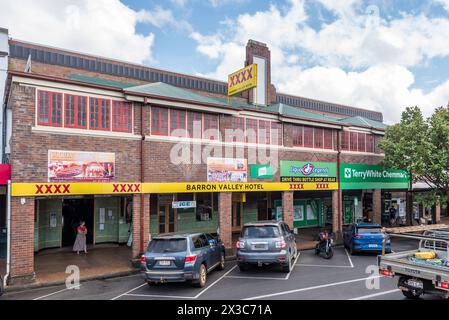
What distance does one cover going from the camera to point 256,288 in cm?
1067

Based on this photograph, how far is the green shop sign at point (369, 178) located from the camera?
21.6 m

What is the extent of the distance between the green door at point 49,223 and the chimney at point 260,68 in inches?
623

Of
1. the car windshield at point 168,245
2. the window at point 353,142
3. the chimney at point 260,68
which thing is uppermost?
the chimney at point 260,68

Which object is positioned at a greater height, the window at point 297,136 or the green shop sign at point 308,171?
the window at point 297,136

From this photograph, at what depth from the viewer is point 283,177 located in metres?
18.8

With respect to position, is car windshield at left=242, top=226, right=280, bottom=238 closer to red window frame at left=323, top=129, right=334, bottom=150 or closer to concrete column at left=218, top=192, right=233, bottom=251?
concrete column at left=218, top=192, right=233, bottom=251

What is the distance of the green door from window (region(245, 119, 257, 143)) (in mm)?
10277

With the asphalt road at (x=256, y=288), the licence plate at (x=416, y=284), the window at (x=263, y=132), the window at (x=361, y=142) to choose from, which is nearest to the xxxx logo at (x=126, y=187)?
the asphalt road at (x=256, y=288)

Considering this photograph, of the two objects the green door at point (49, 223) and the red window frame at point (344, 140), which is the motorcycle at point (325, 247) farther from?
the green door at point (49, 223)

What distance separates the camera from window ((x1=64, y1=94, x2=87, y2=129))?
13117 millimetres

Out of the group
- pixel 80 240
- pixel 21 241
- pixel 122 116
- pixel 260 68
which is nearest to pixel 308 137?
pixel 260 68

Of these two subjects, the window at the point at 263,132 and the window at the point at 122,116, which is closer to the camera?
the window at the point at 122,116

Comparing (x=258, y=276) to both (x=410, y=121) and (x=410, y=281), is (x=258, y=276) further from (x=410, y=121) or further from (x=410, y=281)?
(x=410, y=121)

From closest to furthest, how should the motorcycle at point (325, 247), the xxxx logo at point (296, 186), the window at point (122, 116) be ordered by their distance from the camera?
the window at point (122, 116), the motorcycle at point (325, 247), the xxxx logo at point (296, 186)
